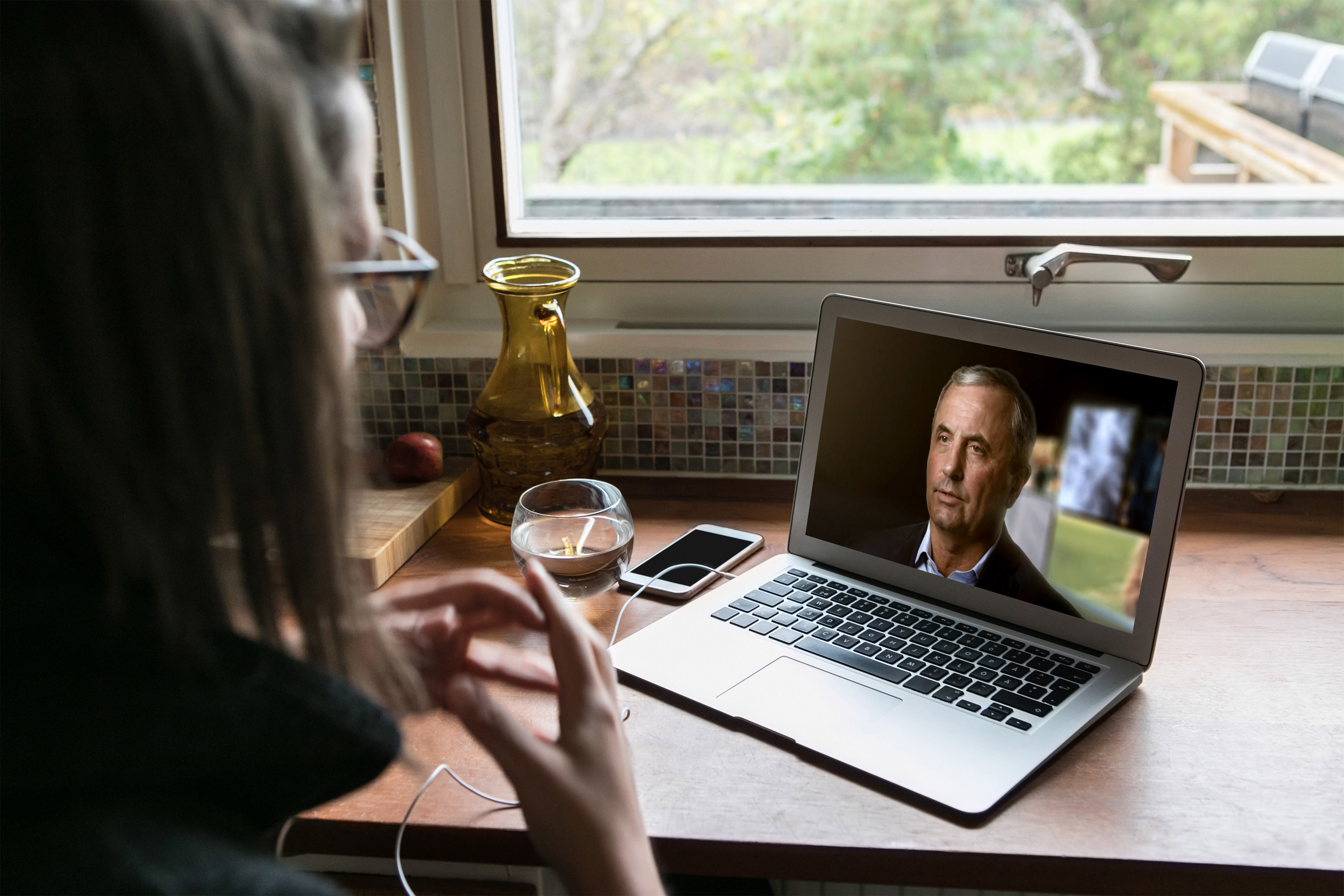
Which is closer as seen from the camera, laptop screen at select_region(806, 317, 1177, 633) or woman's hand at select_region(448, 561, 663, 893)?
woman's hand at select_region(448, 561, 663, 893)

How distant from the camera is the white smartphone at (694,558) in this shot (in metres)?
1.01

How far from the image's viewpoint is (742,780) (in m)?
0.73

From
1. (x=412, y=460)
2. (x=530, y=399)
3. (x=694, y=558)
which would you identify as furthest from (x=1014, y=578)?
(x=412, y=460)

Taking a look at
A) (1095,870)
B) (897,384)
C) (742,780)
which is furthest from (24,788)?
(897,384)

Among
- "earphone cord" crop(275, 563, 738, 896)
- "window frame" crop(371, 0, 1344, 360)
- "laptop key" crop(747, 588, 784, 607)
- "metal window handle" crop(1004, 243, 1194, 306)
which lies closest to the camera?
"earphone cord" crop(275, 563, 738, 896)

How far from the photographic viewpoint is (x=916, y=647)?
87 centimetres

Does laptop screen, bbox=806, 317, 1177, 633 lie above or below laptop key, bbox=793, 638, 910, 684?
above

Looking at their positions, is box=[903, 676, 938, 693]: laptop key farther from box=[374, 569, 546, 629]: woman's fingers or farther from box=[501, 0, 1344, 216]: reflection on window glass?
box=[501, 0, 1344, 216]: reflection on window glass

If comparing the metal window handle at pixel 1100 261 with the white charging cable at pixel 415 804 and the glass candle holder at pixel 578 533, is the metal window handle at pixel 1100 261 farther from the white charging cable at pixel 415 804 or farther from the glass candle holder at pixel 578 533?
the white charging cable at pixel 415 804

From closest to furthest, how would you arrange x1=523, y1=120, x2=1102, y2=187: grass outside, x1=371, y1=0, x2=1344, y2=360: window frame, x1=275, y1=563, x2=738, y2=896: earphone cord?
x1=275, y1=563, x2=738, y2=896: earphone cord < x1=371, y1=0, x2=1344, y2=360: window frame < x1=523, y1=120, x2=1102, y2=187: grass outside

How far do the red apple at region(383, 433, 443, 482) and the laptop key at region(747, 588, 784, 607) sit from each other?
16.8 inches

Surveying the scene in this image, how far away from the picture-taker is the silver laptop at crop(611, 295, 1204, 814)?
2.55 feet

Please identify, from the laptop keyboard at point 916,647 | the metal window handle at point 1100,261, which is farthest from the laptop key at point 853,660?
the metal window handle at point 1100,261

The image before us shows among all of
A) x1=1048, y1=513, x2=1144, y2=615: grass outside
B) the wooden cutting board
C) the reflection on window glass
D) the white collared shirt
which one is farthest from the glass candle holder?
the reflection on window glass
